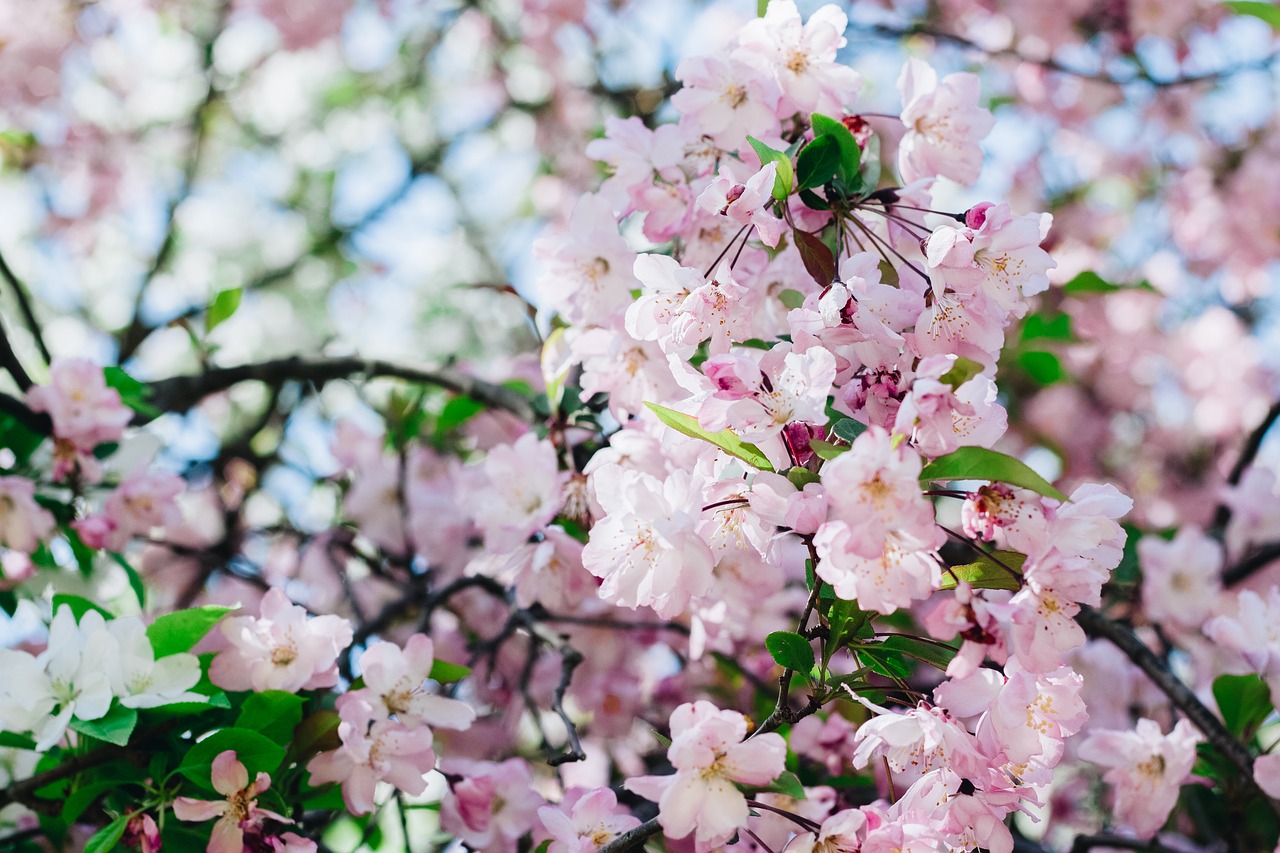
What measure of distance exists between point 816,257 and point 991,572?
0.34 m

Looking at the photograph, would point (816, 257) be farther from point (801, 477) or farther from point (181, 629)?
point (181, 629)

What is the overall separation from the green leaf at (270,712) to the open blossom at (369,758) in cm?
5

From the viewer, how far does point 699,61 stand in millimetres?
1144

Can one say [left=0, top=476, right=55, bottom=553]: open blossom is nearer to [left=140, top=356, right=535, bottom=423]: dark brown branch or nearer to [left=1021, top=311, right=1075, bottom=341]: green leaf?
[left=140, top=356, right=535, bottom=423]: dark brown branch

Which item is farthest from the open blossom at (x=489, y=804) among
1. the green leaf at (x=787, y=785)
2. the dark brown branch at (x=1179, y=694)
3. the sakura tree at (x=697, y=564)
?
the dark brown branch at (x=1179, y=694)

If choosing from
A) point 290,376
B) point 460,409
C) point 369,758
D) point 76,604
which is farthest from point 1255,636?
point 290,376

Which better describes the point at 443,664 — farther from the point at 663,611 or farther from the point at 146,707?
the point at 663,611

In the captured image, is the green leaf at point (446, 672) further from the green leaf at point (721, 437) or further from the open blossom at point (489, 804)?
the green leaf at point (721, 437)

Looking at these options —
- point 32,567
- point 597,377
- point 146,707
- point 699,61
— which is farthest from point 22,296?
point 699,61

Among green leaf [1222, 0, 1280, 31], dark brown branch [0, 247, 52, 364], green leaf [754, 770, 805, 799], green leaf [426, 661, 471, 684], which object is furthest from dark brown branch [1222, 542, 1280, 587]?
dark brown branch [0, 247, 52, 364]

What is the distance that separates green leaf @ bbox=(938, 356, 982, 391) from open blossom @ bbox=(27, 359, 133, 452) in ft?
3.93

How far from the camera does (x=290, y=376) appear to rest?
6.15 feet

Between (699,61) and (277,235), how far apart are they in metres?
3.86

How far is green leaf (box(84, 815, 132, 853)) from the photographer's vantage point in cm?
101
